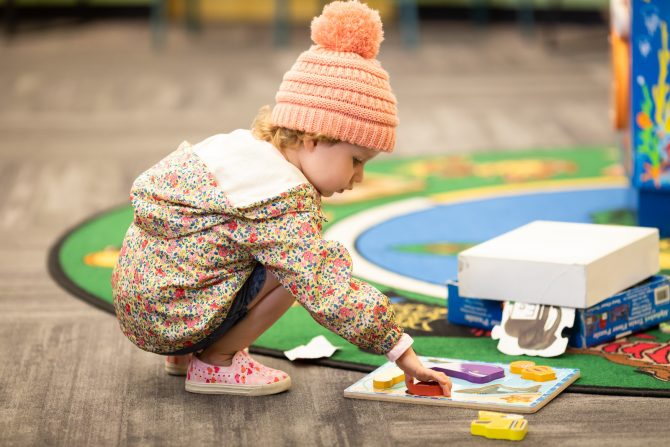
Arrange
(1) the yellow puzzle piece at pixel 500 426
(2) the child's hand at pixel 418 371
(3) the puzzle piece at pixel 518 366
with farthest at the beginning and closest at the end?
1. (3) the puzzle piece at pixel 518 366
2. (2) the child's hand at pixel 418 371
3. (1) the yellow puzzle piece at pixel 500 426

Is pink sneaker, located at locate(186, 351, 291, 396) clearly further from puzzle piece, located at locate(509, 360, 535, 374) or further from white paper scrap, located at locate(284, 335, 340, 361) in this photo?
puzzle piece, located at locate(509, 360, 535, 374)

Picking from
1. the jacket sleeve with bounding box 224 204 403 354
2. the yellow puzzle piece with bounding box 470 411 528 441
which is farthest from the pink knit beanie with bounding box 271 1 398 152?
the yellow puzzle piece with bounding box 470 411 528 441

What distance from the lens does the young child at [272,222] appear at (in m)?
1.38

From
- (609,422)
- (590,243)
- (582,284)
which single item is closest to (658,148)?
(590,243)

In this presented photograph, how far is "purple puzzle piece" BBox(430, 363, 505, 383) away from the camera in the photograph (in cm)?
147

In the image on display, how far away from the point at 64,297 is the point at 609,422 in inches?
41.6

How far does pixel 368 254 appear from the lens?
7.18ft

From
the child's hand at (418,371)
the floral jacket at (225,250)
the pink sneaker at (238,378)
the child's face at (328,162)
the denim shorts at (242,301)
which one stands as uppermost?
the child's face at (328,162)

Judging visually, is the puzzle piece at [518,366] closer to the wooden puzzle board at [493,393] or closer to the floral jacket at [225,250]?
the wooden puzzle board at [493,393]

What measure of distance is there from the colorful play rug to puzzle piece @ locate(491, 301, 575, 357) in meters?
0.02

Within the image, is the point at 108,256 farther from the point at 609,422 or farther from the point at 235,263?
the point at 609,422

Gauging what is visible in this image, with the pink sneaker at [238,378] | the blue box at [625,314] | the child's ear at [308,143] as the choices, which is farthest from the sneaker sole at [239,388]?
the blue box at [625,314]

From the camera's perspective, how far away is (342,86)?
1412 mm

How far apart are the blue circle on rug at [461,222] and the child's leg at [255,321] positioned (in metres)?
0.59
